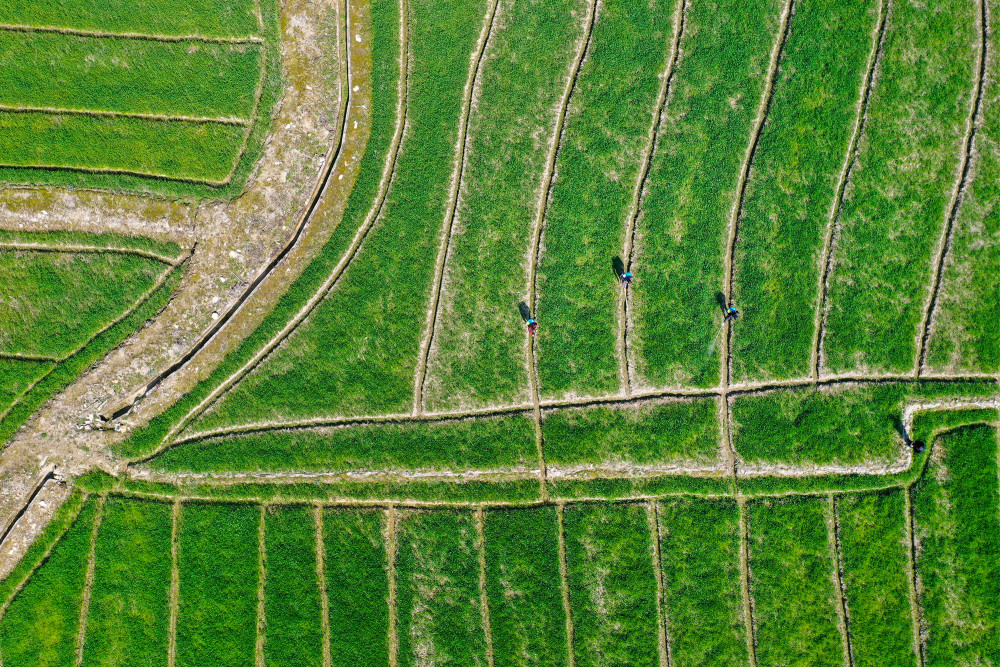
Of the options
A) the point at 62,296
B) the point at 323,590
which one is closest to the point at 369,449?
the point at 323,590

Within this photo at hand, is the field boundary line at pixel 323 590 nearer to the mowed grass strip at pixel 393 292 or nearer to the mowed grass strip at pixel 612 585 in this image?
the mowed grass strip at pixel 393 292

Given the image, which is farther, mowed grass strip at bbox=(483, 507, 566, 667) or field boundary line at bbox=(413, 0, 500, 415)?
field boundary line at bbox=(413, 0, 500, 415)

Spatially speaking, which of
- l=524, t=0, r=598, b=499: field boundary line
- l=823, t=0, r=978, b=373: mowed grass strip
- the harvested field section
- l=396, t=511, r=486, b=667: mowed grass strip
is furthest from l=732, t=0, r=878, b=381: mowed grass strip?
l=396, t=511, r=486, b=667: mowed grass strip

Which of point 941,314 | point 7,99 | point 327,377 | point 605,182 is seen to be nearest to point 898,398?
point 941,314

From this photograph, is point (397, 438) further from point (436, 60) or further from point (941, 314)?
point (941, 314)

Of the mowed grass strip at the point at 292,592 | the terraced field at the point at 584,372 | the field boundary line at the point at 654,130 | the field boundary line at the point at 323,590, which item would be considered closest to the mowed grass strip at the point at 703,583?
the terraced field at the point at 584,372

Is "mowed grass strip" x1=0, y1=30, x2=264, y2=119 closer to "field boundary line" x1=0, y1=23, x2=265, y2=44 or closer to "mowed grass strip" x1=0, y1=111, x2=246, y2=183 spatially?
"field boundary line" x1=0, y1=23, x2=265, y2=44
